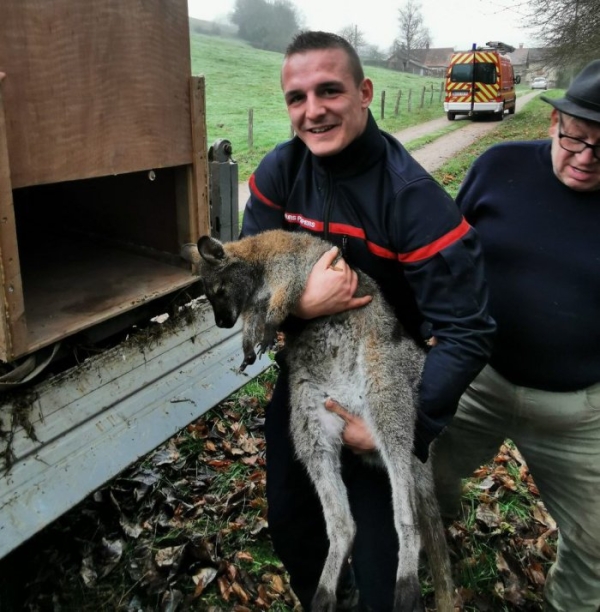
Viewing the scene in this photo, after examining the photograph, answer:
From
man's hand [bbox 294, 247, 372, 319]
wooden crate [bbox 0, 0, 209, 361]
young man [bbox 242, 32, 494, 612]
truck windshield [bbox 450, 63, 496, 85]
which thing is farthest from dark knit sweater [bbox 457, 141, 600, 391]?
truck windshield [bbox 450, 63, 496, 85]

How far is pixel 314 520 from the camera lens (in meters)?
2.94

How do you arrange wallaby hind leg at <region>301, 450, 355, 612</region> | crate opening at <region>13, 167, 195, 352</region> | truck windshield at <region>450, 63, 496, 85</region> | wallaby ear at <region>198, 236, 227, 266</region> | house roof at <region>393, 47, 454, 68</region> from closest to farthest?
1. wallaby hind leg at <region>301, 450, 355, 612</region>
2. wallaby ear at <region>198, 236, 227, 266</region>
3. crate opening at <region>13, 167, 195, 352</region>
4. truck windshield at <region>450, 63, 496, 85</region>
5. house roof at <region>393, 47, 454, 68</region>

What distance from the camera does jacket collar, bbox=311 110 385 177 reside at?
7.96 feet

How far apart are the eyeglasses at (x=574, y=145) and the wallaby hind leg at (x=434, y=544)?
1608 mm

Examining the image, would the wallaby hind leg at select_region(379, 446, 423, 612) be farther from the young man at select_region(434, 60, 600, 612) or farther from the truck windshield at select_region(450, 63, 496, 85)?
the truck windshield at select_region(450, 63, 496, 85)

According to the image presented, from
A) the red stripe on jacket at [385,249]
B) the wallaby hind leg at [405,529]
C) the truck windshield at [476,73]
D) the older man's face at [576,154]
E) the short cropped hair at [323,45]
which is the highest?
the truck windshield at [476,73]

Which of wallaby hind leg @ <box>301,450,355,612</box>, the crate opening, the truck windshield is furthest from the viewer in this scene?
the truck windshield

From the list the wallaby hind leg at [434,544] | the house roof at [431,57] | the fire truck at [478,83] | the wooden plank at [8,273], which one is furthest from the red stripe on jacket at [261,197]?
the house roof at [431,57]

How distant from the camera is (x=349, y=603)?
310cm

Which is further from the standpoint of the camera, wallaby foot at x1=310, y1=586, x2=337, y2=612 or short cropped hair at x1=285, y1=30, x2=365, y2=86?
wallaby foot at x1=310, y1=586, x2=337, y2=612

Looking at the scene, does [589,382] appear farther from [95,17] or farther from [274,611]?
[95,17]

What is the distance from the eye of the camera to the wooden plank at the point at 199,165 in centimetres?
312

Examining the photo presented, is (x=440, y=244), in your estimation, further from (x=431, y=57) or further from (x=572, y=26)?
(x=431, y=57)

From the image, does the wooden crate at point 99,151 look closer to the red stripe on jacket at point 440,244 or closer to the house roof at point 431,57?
the red stripe on jacket at point 440,244
